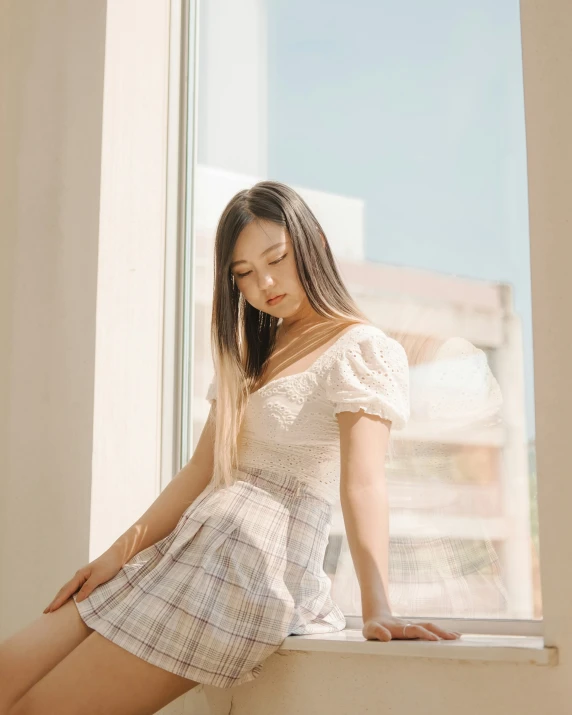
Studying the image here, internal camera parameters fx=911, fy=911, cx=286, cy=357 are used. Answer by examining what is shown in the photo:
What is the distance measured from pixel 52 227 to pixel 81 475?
0.68 metres

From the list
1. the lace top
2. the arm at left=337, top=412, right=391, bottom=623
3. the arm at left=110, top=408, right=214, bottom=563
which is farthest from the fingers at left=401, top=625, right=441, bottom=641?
the arm at left=110, top=408, right=214, bottom=563

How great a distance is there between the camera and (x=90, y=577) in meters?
1.65

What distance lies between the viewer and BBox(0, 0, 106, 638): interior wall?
227cm

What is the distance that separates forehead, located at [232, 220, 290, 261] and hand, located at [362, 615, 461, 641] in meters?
0.72

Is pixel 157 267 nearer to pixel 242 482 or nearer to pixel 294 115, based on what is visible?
pixel 294 115

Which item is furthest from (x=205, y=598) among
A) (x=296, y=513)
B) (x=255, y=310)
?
(x=255, y=310)

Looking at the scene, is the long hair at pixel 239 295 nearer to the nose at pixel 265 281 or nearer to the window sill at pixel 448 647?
the nose at pixel 265 281

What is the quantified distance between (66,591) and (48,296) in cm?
99

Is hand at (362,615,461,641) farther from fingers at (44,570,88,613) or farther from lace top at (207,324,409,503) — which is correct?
fingers at (44,570,88,613)

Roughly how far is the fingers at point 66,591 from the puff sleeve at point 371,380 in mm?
562

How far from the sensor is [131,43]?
7.89 feet

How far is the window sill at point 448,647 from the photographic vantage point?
115 cm

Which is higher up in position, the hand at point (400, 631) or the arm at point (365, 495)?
the arm at point (365, 495)

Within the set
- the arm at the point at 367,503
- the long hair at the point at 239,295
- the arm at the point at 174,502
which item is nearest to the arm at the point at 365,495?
the arm at the point at 367,503
